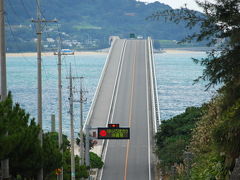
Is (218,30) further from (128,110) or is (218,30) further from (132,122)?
(128,110)

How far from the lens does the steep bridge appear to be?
5150 cm

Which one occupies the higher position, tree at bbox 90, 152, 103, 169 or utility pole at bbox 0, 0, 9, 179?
utility pole at bbox 0, 0, 9, 179

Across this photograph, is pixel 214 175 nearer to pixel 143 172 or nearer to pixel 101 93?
pixel 143 172

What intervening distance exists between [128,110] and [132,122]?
624 cm

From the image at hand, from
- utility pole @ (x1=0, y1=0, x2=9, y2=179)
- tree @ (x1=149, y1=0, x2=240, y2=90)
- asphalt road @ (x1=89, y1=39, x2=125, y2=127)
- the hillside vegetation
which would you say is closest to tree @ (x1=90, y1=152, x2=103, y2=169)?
asphalt road @ (x1=89, y1=39, x2=125, y2=127)

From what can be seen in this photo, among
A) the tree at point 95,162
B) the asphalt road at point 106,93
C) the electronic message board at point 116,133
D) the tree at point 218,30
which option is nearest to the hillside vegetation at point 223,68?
the tree at point 218,30

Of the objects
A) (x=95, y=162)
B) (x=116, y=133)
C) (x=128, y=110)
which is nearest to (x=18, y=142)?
(x=116, y=133)

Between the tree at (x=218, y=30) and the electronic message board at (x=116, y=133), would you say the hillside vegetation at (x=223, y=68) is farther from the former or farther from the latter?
the electronic message board at (x=116, y=133)

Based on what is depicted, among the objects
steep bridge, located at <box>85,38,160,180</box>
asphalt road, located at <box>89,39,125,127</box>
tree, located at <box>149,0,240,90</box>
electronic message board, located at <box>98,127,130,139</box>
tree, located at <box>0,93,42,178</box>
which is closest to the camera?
tree, located at <box>0,93,42,178</box>

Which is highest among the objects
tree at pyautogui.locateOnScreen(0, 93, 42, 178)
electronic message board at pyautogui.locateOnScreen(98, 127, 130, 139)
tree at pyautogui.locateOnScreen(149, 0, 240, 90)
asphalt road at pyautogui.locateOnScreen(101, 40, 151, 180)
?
tree at pyautogui.locateOnScreen(149, 0, 240, 90)

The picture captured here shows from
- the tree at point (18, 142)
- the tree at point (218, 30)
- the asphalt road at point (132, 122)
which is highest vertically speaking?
the tree at point (218, 30)

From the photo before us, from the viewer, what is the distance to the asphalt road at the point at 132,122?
163 ft

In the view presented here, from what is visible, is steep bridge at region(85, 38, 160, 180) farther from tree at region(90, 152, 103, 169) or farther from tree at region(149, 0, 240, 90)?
tree at region(149, 0, 240, 90)

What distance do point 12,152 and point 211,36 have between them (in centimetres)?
611
